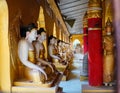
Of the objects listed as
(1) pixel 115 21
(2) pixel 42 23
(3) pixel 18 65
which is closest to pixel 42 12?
(2) pixel 42 23

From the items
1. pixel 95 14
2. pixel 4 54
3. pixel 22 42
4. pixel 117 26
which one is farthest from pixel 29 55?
pixel 117 26

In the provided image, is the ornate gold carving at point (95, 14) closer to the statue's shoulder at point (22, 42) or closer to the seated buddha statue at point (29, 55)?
the seated buddha statue at point (29, 55)

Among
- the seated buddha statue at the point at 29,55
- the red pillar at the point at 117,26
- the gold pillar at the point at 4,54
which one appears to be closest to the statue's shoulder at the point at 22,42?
the seated buddha statue at the point at 29,55

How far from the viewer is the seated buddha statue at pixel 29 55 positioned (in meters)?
3.12

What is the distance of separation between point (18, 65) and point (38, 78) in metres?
0.39

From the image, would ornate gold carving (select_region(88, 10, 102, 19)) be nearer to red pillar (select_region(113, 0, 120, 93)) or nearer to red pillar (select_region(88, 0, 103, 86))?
red pillar (select_region(88, 0, 103, 86))

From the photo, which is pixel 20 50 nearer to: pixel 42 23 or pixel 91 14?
pixel 91 14

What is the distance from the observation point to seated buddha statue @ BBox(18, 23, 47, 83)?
312cm

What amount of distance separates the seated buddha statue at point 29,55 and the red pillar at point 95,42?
3.36 ft

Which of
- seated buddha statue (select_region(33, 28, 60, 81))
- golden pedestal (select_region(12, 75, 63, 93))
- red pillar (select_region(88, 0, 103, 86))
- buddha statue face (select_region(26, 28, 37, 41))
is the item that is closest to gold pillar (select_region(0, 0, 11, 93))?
golden pedestal (select_region(12, 75, 63, 93))

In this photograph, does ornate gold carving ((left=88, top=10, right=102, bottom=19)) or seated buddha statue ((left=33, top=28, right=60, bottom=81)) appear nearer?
seated buddha statue ((left=33, top=28, right=60, bottom=81))

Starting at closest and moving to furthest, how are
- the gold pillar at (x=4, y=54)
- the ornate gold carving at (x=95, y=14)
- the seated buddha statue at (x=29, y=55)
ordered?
the gold pillar at (x=4, y=54) < the seated buddha statue at (x=29, y=55) < the ornate gold carving at (x=95, y=14)

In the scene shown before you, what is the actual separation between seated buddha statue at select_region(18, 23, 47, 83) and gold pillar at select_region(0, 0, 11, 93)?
0.20 m

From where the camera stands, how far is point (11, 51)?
308cm
